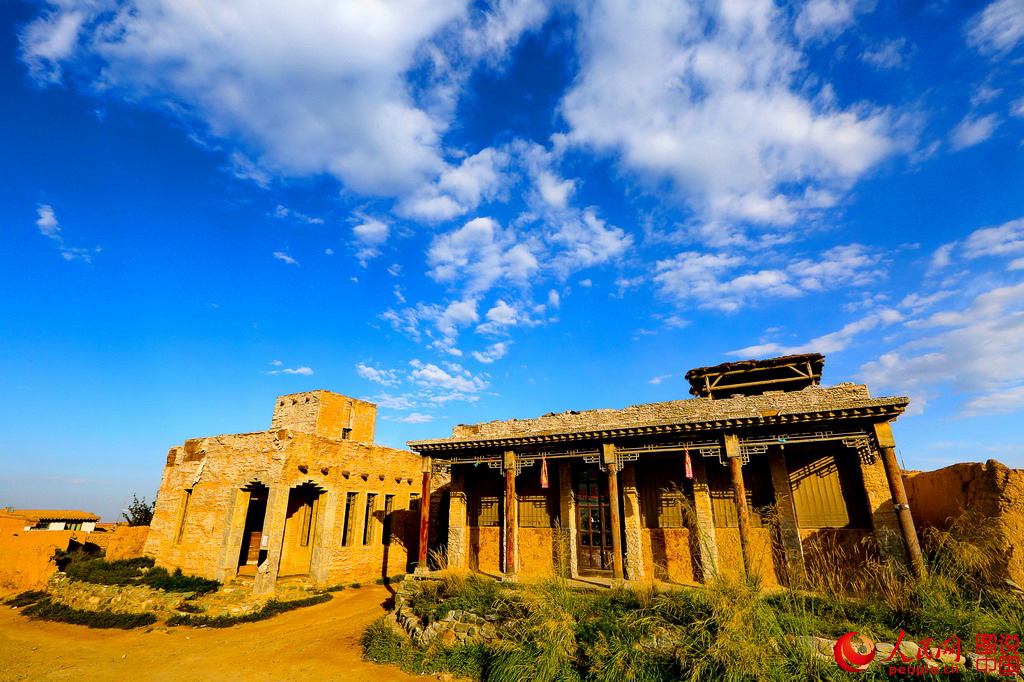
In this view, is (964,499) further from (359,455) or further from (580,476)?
(359,455)

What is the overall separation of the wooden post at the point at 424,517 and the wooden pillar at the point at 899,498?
38.0ft

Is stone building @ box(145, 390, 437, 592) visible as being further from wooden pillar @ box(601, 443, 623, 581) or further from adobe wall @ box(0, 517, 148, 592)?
wooden pillar @ box(601, 443, 623, 581)

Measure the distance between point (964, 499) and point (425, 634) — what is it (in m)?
12.2

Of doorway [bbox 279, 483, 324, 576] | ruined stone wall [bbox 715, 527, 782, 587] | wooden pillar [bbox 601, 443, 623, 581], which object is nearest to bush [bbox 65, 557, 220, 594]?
doorway [bbox 279, 483, 324, 576]

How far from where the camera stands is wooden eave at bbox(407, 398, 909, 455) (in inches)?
393

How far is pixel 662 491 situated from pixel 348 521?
11511mm

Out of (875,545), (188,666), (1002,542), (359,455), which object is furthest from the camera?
(359,455)

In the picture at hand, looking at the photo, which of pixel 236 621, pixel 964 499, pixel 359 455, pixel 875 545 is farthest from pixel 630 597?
pixel 359 455

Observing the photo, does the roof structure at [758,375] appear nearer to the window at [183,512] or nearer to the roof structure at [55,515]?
the window at [183,512]

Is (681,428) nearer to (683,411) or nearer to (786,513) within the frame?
(683,411)

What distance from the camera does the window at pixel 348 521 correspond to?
16625 mm

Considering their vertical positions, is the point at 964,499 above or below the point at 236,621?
above

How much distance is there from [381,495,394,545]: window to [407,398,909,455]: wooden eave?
5.11m

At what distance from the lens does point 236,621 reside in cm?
1252
